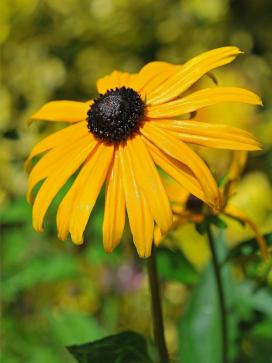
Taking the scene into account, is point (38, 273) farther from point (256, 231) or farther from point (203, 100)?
point (203, 100)

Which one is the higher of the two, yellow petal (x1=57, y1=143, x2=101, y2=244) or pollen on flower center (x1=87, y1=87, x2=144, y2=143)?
pollen on flower center (x1=87, y1=87, x2=144, y2=143)

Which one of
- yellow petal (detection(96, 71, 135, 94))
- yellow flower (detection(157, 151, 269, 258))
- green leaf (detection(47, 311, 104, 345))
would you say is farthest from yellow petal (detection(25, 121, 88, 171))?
green leaf (detection(47, 311, 104, 345))

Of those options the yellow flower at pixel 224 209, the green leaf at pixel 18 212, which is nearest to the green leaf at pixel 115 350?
the yellow flower at pixel 224 209

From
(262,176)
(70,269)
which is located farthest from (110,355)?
(262,176)

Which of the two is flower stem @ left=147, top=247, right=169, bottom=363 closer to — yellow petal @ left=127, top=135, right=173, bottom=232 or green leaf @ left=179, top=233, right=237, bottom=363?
yellow petal @ left=127, top=135, right=173, bottom=232

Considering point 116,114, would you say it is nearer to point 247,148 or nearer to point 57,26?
point 247,148

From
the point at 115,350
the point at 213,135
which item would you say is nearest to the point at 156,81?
the point at 213,135

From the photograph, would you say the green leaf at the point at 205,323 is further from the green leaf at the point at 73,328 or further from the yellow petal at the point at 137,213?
the yellow petal at the point at 137,213
